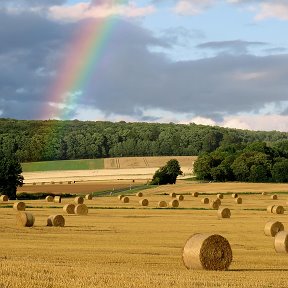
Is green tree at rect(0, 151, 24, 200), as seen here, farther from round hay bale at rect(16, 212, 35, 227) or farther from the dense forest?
the dense forest

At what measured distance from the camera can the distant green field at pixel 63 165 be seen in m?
134

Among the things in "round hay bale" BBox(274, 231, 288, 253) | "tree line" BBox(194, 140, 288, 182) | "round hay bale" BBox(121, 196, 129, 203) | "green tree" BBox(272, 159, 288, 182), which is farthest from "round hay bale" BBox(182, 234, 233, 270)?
"green tree" BBox(272, 159, 288, 182)

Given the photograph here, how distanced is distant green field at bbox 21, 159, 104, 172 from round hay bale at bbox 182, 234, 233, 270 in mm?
111669

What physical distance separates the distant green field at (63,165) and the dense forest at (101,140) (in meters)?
5.49

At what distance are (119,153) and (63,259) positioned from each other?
441 ft

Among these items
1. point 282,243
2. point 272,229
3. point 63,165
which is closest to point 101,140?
point 63,165

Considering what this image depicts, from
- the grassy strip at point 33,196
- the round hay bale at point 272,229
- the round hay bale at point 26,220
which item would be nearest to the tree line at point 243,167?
the grassy strip at point 33,196

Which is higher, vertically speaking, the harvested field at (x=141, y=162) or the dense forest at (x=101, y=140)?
the dense forest at (x=101, y=140)

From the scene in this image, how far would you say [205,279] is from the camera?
58.6 ft

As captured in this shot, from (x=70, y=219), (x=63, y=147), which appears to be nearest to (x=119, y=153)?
(x=63, y=147)

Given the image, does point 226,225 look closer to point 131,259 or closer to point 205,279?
point 131,259

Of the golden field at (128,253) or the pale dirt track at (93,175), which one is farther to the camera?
the pale dirt track at (93,175)

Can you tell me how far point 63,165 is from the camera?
5418 inches

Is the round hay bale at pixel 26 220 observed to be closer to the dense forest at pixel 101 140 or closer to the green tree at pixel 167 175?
the green tree at pixel 167 175
